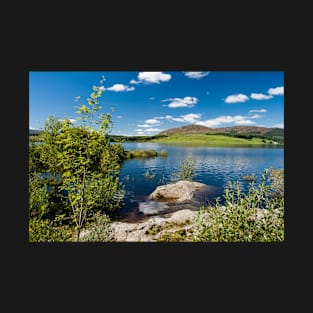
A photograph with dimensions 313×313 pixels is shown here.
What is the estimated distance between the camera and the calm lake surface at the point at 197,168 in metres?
7.65

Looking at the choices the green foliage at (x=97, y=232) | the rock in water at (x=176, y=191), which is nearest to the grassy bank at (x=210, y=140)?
the rock in water at (x=176, y=191)

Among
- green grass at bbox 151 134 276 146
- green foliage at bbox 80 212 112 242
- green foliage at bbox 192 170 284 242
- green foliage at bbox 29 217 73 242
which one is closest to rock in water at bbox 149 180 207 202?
green grass at bbox 151 134 276 146

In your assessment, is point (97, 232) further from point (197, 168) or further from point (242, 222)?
point (197, 168)

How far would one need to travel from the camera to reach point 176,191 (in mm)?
8492

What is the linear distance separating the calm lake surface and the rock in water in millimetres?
368

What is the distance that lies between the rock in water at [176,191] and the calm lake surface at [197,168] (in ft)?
1.21

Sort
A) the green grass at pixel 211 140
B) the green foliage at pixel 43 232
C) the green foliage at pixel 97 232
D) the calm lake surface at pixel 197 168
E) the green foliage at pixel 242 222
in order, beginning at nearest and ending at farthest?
1. the green foliage at pixel 242 222
2. the green foliage at pixel 43 232
3. the green foliage at pixel 97 232
4. the calm lake surface at pixel 197 168
5. the green grass at pixel 211 140

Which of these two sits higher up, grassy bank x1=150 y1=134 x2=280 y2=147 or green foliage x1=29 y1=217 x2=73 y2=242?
grassy bank x1=150 y1=134 x2=280 y2=147

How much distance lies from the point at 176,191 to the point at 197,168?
159 cm

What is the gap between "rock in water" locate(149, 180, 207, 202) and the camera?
8273 mm

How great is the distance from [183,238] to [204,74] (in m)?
3.57

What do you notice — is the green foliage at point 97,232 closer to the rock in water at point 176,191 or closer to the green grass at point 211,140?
the green grass at point 211,140

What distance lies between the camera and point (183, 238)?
417cm

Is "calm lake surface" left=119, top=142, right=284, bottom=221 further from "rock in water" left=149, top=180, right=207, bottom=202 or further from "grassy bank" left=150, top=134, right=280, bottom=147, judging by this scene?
"grassy bank" left=150, top=134, right=280, bottom=147
